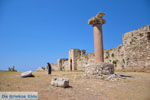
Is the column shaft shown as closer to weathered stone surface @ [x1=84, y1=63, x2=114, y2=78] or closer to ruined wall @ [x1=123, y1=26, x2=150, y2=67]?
weathered stone surface @ [x1=84, y1=63, x2=114, y2=78]

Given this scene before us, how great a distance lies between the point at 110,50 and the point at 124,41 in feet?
8.10

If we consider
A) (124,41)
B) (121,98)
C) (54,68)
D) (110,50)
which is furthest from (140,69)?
(54,68)

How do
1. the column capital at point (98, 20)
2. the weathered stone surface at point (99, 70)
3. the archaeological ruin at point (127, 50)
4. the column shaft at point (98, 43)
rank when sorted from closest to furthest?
the weathered stone surface at point (99, 70)
the column shaft at point (98, 43)
the archaeological ruin at point (127, 50)
the column capital at point (98, 20)

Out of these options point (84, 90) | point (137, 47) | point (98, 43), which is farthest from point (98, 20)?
point (137, 47)

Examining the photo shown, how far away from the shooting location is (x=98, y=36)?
8.55 meters

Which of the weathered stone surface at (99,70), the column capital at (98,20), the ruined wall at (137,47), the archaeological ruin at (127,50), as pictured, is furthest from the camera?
the ruined wall at (137,47)

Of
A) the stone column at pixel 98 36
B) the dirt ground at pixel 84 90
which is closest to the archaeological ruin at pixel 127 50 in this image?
the stone column at pixel 98 36

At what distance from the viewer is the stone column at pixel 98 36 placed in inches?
325

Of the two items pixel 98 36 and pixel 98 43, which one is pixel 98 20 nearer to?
pixel 98 36

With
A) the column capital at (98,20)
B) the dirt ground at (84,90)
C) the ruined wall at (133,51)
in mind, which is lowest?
the dirt ground at (84,90)

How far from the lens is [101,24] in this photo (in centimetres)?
893

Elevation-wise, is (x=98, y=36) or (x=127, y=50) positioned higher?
(x=98, y=36)

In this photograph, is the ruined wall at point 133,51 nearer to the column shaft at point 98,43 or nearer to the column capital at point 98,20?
the column capital at point 98,20

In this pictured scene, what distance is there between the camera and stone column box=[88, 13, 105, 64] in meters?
8.27
